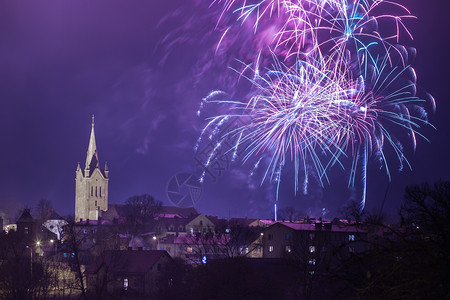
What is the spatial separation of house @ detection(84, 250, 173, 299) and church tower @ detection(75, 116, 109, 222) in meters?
102

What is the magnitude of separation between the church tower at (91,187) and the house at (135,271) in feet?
335

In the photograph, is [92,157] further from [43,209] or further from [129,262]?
[129,262]

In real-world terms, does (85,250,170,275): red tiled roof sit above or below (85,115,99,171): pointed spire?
below

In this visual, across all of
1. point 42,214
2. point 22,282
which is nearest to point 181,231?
point 42,214

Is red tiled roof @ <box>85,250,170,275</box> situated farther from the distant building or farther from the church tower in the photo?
the church tower

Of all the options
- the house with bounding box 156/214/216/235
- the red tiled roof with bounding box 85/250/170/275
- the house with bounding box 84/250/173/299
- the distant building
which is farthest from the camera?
the distant building

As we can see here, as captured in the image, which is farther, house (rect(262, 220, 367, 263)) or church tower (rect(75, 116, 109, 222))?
church tower (rect(75, 116, 109, 222))

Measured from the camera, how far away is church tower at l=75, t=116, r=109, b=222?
167 meters

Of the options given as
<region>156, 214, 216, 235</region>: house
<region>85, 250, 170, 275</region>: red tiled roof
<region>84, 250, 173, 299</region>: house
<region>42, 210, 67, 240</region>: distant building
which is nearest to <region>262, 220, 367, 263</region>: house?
<region>84, 250, 173, 299</region>: house

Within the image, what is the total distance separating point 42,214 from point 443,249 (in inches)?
6272

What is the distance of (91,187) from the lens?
169 m

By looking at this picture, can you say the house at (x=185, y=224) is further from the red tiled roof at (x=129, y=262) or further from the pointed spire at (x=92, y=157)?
the red tiled roof at (x=129, y=262)

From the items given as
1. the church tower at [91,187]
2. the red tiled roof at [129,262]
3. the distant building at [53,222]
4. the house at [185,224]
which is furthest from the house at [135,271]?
the church tower at [91,187]

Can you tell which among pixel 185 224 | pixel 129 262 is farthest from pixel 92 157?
pixel 129 262
